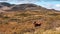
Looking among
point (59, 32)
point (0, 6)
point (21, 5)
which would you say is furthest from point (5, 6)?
point (59, 32)

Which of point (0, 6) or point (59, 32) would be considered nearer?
point (59, 32)

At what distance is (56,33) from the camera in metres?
20.8

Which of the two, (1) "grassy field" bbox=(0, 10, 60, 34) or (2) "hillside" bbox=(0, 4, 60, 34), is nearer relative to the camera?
(1) "grassy field" bbox=(0, 10, 60, 34)

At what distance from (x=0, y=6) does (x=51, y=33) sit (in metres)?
182

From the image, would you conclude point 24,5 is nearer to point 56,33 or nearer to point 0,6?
point 0,6

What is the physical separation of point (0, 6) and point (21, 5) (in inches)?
989

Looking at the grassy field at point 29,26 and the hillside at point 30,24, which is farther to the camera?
the hillside at point 30,24

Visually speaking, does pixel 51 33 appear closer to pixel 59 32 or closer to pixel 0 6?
pixel 59 32

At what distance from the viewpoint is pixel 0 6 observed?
A: 199 meters

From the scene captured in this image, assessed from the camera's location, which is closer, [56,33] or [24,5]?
[56,33]

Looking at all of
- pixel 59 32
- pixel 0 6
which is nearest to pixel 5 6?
pixel 0 6

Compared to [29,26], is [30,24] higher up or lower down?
lower down

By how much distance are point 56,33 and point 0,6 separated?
599 ft

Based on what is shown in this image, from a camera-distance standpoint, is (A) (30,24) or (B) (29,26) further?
(A) (30,24)
